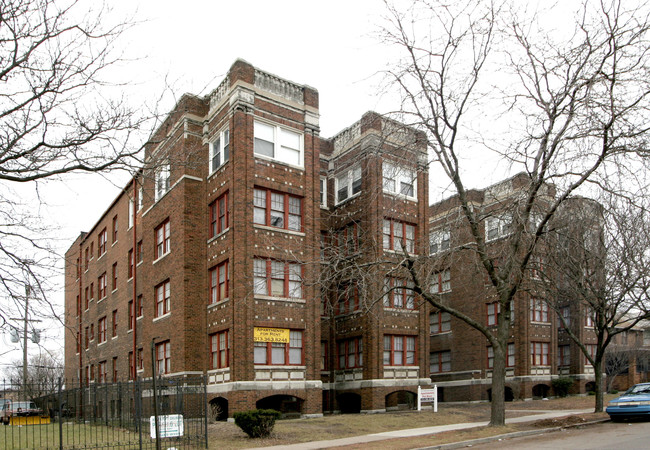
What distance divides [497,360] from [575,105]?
27.4ft

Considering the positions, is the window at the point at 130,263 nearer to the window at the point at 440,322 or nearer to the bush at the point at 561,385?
the window at the point at 440,322

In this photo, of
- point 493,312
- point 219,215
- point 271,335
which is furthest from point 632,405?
point 493,312

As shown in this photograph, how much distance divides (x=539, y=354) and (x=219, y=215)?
24.9 metres

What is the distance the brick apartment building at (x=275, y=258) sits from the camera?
82.4 feet

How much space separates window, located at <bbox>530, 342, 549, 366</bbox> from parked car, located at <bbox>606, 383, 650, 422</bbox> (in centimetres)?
1904

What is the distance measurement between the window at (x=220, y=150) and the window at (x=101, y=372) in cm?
2106

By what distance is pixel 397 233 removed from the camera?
32.1 m

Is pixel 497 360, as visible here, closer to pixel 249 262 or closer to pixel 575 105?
pixel 575 105

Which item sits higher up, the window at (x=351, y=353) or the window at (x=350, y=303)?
the window at (x=350, y=303)

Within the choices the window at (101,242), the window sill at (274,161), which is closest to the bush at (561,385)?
the window sill at (274,161)

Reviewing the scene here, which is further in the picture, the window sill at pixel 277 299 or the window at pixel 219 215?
the window at pixel 219 215

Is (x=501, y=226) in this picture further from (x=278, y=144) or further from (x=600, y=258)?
(x=278, y=144)

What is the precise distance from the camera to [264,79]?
1091 inches

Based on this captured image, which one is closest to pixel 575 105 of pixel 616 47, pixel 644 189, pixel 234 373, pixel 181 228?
pixel 616 47
